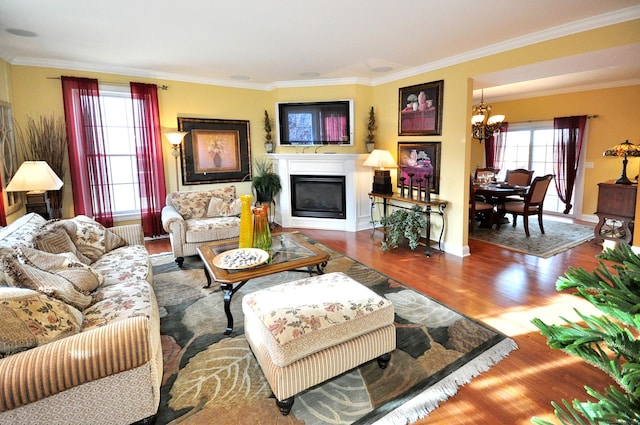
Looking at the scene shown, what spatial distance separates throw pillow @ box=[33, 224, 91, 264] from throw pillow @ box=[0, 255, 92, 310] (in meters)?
0.62

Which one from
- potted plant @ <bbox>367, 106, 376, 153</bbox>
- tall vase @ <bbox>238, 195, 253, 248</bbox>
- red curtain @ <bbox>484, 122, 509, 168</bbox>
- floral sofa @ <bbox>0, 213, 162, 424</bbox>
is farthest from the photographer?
red curtain @ <bbox>484, 122, 509, 168</bbox>

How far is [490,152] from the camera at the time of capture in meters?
8.25

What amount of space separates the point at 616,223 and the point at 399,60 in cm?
428

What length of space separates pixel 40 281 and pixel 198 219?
284 centimetres

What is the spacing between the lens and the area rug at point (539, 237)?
15.7 feet

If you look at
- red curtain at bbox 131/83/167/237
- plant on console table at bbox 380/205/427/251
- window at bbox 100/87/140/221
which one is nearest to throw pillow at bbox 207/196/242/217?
red curtain at bbox 131/83/167/237

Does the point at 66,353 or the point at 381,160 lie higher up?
the point at 381,160

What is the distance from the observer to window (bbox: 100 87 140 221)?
5020mm

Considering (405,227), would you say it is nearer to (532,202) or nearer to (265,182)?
(532,202)

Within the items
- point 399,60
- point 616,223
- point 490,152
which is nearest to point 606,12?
point 399,60

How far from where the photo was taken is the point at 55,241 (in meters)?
2.65

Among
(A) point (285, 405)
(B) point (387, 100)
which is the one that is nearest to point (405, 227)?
(B) point (387, 100)

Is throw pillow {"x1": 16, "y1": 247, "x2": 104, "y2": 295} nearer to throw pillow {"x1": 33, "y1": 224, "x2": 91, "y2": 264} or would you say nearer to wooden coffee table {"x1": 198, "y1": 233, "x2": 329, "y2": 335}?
throw pillow {"x1": 33, "y1": 224, "x2": 91, "y2": 264}

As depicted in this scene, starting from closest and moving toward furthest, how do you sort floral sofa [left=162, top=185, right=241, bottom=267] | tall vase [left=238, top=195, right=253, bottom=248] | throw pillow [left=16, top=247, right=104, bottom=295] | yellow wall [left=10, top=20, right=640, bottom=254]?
throw pillow [left=16, top=247, right=104, bottom=295]
tall vase [left=238, top=195, right=253, bottom=248]
yellow wall [left=10, top=20, right=640, bottom=254]
floral sofa [left=162, top=185, right=241, bottom=267]
